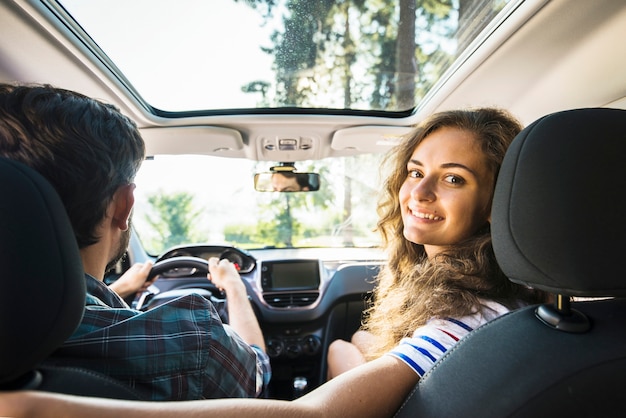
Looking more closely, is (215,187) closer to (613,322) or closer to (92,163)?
(92,163)

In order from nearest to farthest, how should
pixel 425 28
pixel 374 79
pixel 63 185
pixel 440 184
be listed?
1. pixel 63 185
2. pixel 440 184
3. pixel 425 28
4. pixel 374 79

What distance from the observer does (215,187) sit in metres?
4.96

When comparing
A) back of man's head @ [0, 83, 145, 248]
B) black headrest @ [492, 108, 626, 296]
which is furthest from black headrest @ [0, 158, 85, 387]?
black headrest @ [492, 108, 626, 296]

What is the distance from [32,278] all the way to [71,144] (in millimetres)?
507

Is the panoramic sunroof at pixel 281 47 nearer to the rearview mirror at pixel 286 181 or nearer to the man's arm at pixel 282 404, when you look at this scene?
the rearview mirror at pixel 286 181

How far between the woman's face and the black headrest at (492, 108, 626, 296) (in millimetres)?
703

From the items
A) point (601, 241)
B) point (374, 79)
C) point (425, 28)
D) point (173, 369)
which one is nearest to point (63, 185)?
point (173, 369)

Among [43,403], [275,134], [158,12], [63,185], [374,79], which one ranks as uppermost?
[158,12]

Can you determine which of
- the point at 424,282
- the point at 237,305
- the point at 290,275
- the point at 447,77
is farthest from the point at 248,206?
the point at 424,282

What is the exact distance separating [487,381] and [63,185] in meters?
1.25

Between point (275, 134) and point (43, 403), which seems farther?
point (275, 134)

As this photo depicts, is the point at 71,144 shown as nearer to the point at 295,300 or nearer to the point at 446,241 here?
the point at 446,241

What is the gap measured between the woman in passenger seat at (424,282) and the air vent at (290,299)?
106 centimetres

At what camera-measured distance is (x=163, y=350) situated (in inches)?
42.0
